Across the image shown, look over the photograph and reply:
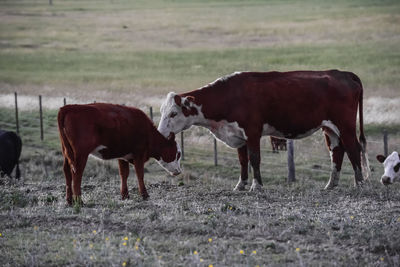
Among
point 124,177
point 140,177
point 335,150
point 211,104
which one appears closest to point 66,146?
point 124,177

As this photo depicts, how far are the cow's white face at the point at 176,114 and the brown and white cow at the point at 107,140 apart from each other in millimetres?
416

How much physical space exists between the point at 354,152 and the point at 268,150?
6.86m

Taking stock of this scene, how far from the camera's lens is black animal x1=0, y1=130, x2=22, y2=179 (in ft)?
51.7

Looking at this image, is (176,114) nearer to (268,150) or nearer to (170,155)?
(170,155)

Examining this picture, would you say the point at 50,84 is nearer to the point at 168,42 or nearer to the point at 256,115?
the point at 168,42

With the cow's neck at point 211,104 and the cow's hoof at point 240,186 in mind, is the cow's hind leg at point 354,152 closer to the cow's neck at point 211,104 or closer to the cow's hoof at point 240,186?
the cow's hoof at point 240,186

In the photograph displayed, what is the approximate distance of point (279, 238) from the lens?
7.96 metres

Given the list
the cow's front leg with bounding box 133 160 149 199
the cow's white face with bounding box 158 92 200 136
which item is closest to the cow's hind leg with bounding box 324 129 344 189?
the cow's white face with bounding box 158 92 200 136

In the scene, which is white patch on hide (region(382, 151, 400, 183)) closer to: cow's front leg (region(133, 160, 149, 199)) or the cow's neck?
the cow's neck

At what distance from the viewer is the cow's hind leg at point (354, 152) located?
487 inches

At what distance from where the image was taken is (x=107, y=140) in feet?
34.3

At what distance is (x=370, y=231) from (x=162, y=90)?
2459cm

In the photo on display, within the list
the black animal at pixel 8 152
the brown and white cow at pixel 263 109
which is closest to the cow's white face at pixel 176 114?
the brown and white cow at pixel 263 109

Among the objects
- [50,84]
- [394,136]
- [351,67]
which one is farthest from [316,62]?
[394,136]
